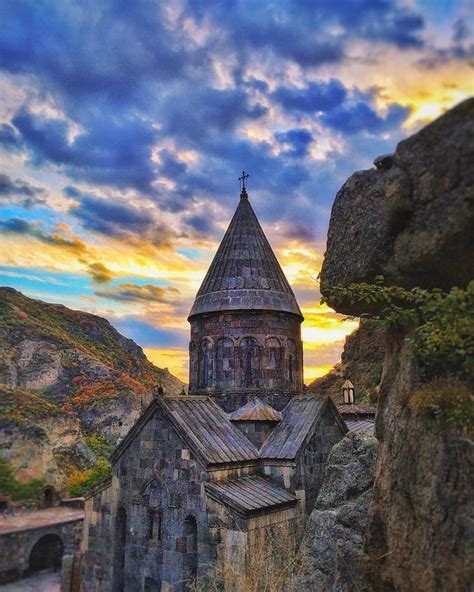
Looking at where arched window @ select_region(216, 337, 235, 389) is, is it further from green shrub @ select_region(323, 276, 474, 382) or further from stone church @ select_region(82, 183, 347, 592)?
green shrub @ select_region(323, 276, 474, 382)

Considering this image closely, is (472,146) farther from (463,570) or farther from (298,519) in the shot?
(298,519)

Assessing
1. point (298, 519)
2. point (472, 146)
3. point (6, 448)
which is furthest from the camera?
point (6, 448)

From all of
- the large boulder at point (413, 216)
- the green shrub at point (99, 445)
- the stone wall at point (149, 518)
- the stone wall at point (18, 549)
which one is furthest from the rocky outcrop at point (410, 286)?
the green shrub at point (99, 445)

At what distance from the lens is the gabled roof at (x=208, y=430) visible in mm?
8938

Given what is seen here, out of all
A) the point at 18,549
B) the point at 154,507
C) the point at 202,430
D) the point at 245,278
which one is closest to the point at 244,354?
the point at 245,278

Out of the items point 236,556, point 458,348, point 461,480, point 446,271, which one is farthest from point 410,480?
point 236,556

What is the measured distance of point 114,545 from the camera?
30.7ft

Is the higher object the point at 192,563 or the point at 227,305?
the point at 227,305

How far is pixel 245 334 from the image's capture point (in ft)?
37.9

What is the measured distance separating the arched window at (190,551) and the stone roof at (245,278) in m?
5.04

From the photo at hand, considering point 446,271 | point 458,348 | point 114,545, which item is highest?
point 446,271

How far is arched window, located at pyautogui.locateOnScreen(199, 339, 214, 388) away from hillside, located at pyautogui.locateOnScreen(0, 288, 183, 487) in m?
9.92

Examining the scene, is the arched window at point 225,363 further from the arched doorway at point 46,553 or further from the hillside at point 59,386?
the hillside at point 59,386

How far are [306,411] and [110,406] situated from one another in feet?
77.6
